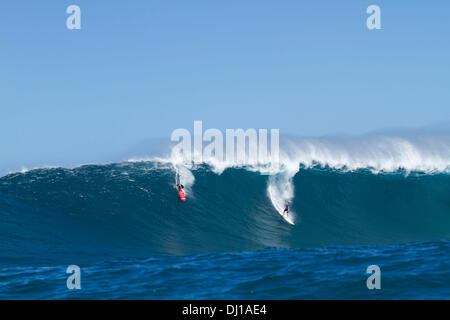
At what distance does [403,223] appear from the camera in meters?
17.8

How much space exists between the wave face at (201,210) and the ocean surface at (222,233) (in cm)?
5

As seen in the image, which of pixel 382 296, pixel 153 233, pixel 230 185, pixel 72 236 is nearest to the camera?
pixel 382 296

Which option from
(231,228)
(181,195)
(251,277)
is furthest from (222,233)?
(251,277)

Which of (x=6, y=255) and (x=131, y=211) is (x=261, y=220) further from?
(x=6, y=255)

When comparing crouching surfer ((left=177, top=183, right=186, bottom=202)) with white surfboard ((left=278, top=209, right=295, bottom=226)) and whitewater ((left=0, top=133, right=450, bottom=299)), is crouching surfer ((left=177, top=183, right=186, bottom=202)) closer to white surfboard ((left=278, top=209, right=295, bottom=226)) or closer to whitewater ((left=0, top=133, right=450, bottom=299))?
whitewater ((left=0, top=133, right=450, bottom=299))

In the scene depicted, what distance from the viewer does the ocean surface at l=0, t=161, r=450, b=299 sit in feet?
29.0

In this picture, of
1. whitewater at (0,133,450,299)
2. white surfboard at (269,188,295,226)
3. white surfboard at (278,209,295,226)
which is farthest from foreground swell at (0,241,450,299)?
white surfboard at (269,188,295,226)

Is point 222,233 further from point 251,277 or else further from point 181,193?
point 251,277

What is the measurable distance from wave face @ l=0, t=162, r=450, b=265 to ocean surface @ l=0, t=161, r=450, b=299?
5 cm

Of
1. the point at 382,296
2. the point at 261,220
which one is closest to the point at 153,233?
the point at 261,220

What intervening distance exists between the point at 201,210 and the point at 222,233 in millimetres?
1956
